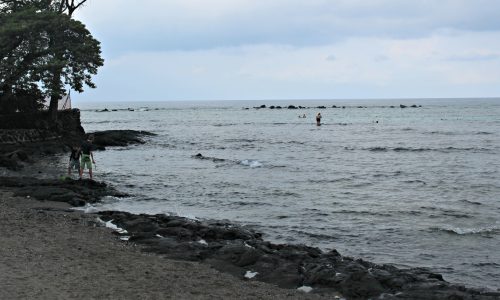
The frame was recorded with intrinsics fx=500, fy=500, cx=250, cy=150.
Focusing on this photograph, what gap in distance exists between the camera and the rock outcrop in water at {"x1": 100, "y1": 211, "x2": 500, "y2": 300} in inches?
385

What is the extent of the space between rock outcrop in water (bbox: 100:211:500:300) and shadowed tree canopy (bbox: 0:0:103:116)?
1042 inches

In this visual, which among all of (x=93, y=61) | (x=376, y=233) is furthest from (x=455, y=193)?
(x=93, y=61)

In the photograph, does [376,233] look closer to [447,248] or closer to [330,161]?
[447,248]

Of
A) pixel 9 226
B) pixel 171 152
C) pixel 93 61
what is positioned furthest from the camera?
pixel 171 152

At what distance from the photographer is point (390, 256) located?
44.2 feet

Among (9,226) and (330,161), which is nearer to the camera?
(9,226)

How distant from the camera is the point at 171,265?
1091 cm

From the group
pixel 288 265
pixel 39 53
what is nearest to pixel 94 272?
pixel 288 265

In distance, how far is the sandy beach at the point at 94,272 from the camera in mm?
8734

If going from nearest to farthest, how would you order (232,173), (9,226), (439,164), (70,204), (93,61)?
(9,226) → (70,204) → (232,173) → (439,164) → (93,61)

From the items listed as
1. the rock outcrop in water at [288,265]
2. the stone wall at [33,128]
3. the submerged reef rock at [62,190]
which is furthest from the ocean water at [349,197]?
the stone wall at [33,128]

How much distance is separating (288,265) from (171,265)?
255cm

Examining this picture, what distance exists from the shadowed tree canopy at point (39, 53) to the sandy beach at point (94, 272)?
2600 centimetres

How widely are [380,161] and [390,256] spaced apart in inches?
969
